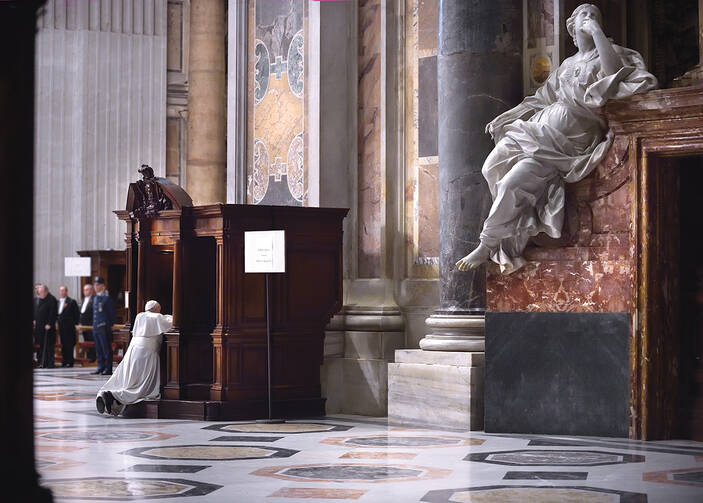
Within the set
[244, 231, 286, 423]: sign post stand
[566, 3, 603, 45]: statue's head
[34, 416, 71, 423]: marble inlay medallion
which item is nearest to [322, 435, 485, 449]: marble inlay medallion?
[244, 231, 286, 423]: sign post stand

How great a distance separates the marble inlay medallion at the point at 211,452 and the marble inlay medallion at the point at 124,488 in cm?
118

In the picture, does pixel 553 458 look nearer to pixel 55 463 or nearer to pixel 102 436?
pixel 55 463

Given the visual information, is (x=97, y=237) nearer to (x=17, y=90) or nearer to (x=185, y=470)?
(x=185, y=470)

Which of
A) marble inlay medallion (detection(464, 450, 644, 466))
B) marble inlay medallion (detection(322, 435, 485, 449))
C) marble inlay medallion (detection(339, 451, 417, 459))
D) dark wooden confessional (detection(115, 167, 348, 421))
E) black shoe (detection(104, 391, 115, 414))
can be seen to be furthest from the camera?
black shoe (detection(104, 391, 115, 414))

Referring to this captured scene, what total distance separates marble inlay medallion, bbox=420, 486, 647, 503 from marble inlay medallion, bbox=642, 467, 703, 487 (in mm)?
539

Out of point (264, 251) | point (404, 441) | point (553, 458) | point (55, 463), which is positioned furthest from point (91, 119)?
point (553, 458)

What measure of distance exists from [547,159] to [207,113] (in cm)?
1036

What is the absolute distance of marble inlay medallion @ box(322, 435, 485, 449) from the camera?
947 cm

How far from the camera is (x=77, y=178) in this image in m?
23.4

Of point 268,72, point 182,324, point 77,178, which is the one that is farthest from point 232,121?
point 77,178

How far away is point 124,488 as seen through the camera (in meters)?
7.12

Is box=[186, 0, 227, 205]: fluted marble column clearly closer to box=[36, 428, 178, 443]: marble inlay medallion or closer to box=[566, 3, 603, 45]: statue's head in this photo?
box=[36, 428, 178, 443]: marble inlay medallion

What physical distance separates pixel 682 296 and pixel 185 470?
14.6ft

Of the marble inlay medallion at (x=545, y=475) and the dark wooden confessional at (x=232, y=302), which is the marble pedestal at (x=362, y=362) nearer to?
the dark wooden confessional at (x=232, y=302)
